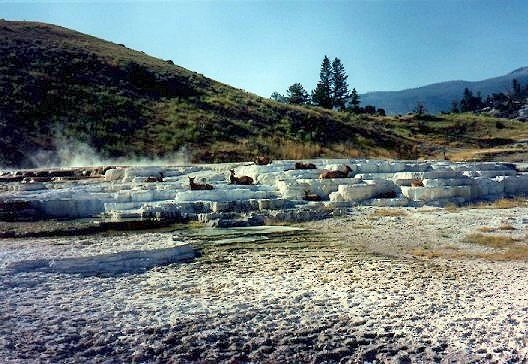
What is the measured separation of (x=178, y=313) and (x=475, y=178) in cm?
1459

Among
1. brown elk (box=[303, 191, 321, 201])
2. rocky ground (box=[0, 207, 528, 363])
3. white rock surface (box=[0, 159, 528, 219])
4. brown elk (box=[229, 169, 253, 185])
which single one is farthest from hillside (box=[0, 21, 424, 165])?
rocky ground (box=[0, 207, 528, 363])

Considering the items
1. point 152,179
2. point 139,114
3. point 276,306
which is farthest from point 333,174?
point 139,114

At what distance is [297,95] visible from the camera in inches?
2741

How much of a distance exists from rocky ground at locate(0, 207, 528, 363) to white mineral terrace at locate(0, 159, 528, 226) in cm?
365

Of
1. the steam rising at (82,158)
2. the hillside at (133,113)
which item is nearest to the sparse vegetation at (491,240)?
the steam rising at (82,158)

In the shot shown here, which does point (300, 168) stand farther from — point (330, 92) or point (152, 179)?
point (330, 92)

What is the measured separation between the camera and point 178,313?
21.8 feet

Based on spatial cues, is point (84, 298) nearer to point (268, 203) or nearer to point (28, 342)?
point (28, 342)

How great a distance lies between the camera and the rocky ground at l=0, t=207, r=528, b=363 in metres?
5.62

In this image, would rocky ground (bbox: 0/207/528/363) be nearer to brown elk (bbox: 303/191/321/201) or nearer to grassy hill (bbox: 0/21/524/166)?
brown elk (bbox: 303/191/321/201)

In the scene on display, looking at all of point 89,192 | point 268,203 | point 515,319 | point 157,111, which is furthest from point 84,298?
point 157,111

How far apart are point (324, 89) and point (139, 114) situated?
3709 cm

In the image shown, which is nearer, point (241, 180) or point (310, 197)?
point (310, 197)

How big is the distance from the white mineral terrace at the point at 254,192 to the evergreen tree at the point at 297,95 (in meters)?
48.1
